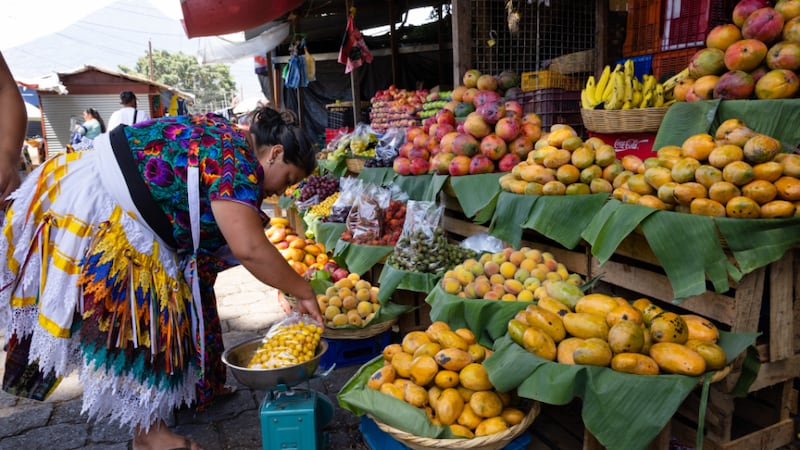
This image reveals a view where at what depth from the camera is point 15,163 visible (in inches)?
79.1

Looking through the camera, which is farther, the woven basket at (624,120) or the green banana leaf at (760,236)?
the woven basket at (624,120)

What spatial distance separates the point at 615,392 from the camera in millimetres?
1538

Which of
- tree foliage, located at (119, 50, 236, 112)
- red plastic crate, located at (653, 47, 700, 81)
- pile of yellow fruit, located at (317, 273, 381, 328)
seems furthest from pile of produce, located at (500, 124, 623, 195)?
tree foliage, located at (119, 50, 236, 112)

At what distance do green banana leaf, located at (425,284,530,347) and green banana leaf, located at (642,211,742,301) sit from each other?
1.86 ft

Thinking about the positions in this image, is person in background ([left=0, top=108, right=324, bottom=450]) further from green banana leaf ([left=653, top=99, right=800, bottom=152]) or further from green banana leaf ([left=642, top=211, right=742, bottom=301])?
green banana leaf ([left=653, top=99, right=800, bottom=152])

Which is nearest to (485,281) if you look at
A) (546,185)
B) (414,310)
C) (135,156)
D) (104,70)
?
(546,185)

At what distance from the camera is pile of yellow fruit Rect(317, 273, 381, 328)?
10.6ft

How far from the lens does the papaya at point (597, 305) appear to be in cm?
184

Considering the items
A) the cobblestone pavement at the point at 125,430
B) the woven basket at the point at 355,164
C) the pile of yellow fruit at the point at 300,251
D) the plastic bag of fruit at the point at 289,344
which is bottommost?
the cobblestone pavement at the point at 125,430

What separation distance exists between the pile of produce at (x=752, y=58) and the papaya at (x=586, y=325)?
1340 millimetres

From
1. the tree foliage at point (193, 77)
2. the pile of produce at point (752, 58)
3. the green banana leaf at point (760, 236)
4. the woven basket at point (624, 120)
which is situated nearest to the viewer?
the green banana leaf at point (760, 236)

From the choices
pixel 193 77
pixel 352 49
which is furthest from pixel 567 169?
pixel 193 77

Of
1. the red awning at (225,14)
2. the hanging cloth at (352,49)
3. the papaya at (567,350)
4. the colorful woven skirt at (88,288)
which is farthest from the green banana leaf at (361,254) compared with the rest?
the red awning at (225,14)

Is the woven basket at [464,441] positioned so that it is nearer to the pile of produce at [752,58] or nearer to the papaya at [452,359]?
the papaya at [452,359]
